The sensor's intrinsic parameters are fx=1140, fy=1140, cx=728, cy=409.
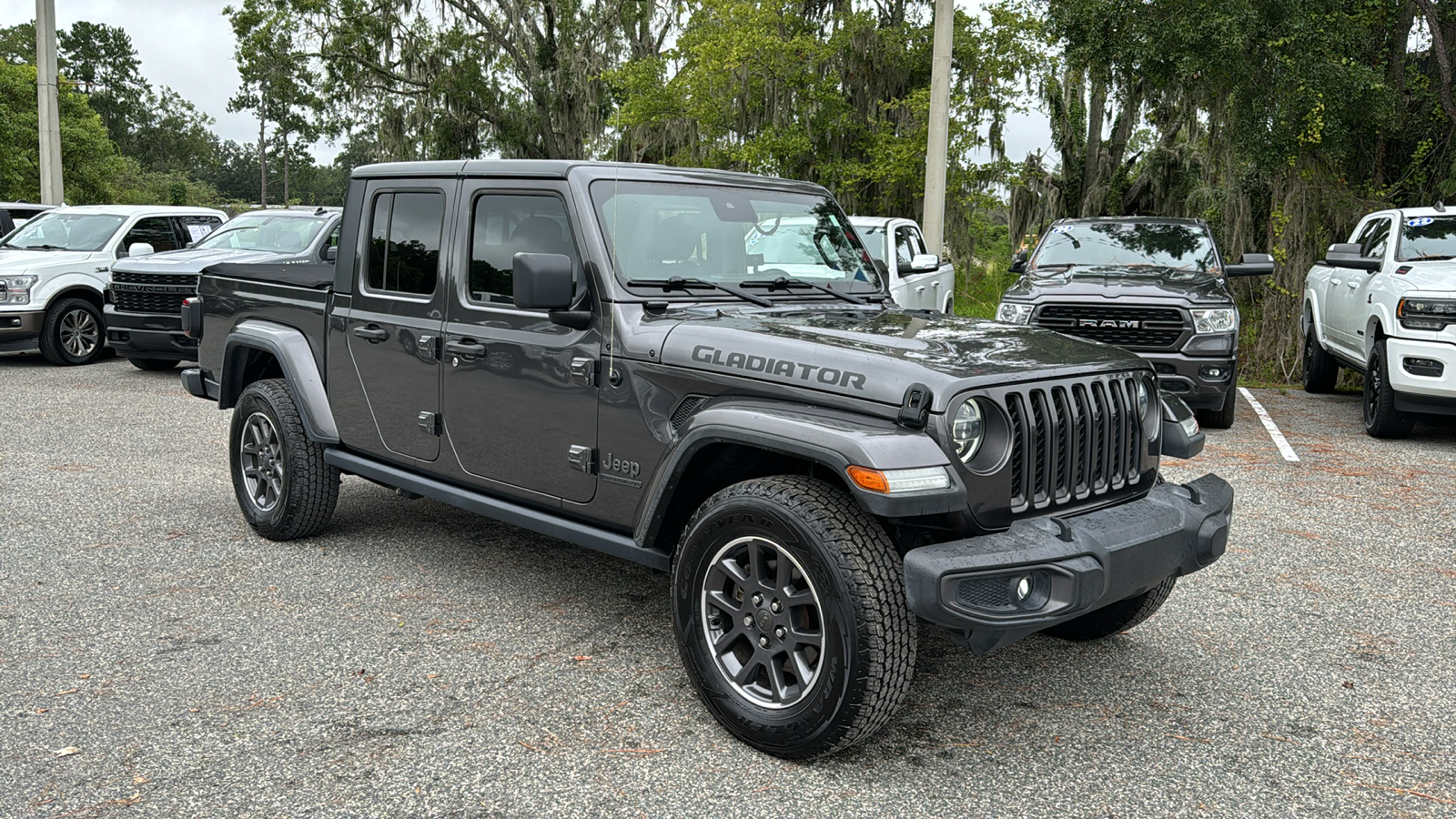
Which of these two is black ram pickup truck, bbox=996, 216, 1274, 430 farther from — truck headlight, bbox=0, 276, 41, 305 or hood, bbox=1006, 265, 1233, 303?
truck headlight, bbox=0, 276, 41, 305

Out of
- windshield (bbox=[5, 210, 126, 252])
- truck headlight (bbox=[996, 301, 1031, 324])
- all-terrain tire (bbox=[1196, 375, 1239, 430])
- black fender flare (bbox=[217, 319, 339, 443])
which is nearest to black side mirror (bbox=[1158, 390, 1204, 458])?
black fender flare (bbox=[217, 319, 339, 443])

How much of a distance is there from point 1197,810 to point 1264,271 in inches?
290

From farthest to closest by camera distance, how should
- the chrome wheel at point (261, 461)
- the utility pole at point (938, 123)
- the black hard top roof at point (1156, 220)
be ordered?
the utility pole at point (938, 123)
the black hard top roof at point (1156, 220)
the chrome wheel at point (261, 461)

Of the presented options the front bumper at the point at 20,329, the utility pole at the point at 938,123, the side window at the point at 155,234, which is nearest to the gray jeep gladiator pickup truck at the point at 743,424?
the utility pole at the point at 938,123

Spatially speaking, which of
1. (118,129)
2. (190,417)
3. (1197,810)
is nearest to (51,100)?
(190,417)

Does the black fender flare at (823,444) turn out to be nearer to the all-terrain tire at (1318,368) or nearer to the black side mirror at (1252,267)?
the black side mirror at (1252,267)

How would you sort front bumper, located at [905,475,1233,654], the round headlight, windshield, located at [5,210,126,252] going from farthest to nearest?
windshield, located at [5,210,126,252]
the round headlight
front bumper, located at [905,475,1233,654]

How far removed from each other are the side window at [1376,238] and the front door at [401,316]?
28.6ft

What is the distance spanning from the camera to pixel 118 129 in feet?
279

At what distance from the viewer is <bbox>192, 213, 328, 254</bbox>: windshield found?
11812 millimetres

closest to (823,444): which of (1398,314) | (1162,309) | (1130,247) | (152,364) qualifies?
(1162,309)

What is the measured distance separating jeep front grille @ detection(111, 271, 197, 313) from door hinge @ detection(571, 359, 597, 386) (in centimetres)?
900

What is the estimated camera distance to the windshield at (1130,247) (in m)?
10.1

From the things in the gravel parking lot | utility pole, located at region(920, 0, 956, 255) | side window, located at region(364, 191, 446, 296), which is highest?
utility pole, located at region(920, 0, 956, 255)
